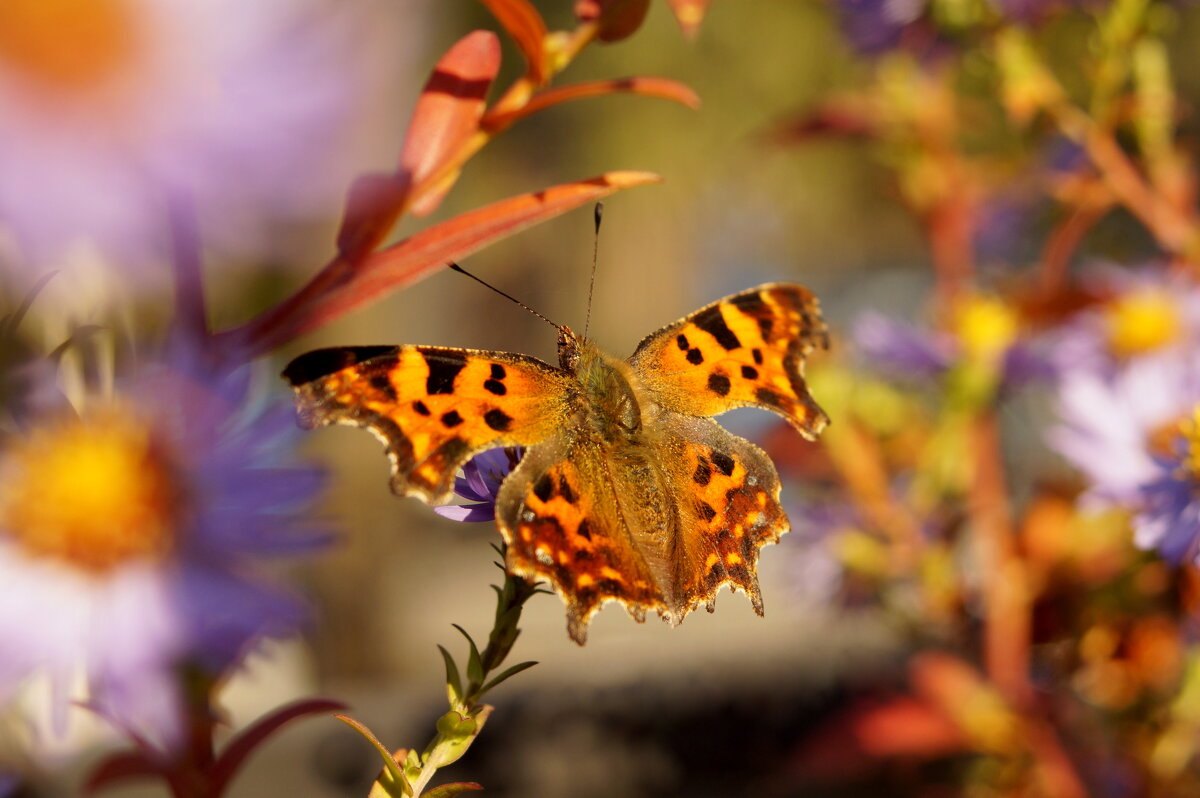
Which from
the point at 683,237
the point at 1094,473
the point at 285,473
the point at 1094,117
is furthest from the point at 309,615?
the point at 683,237

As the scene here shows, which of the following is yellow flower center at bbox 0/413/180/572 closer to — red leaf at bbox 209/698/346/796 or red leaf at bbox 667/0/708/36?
red leaf at bbox 209/698/346/796

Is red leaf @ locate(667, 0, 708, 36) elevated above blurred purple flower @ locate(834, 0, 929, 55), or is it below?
below

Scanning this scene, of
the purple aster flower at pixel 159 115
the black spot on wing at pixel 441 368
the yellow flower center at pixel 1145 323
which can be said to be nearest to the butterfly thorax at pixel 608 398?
the black spot on wing at pixel 441 368

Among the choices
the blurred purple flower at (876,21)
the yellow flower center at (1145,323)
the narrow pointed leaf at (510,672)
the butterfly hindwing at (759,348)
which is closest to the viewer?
the narrow pointed leaf at (510,672)

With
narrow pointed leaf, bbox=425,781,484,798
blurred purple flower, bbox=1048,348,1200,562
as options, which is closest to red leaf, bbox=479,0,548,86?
narrow pointed leaf, bbox=425,781,484,798

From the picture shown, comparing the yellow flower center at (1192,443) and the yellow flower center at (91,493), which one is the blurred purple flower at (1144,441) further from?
the yellow flower center at (91,493)

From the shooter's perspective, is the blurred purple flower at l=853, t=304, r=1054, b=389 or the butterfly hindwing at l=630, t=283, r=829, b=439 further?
the blurred purple flower at l=853, t=304, r=1054, b=389

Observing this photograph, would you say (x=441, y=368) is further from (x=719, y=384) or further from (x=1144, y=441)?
(x=1144, y=441)
